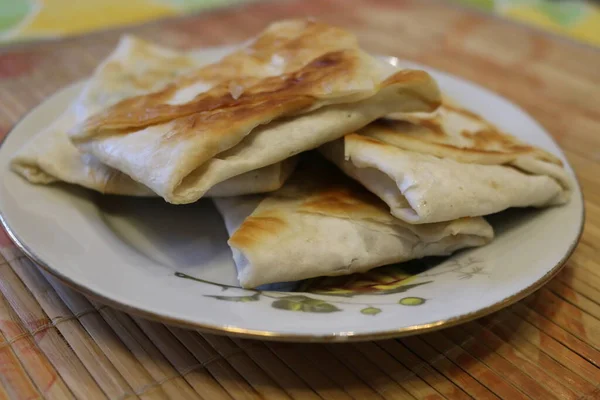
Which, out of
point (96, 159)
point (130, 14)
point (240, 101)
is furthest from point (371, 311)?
point (130, 14)

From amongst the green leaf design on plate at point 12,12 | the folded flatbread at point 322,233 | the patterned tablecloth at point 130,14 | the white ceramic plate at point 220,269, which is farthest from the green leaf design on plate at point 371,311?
the green leaf design on plate at point 12,12

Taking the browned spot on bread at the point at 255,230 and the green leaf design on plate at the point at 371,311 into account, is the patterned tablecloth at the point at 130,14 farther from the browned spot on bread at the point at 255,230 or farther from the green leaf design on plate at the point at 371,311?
the green leaf design on plate at the point at 371,311

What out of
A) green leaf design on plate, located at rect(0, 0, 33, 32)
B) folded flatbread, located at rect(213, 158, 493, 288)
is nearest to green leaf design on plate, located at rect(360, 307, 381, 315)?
folded flatbread, located at rect(213, 158, 493, 288)

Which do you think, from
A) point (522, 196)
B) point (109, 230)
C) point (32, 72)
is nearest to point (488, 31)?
point (522, 196)

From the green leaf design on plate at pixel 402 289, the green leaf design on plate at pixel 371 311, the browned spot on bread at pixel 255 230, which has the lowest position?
the green leaf design on plate at pixel 402 289

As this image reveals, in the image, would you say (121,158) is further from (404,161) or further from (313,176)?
(404,161)

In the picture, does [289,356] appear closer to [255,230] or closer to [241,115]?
[255,230]
